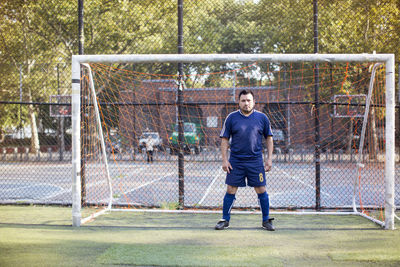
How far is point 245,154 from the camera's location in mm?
A: 5199

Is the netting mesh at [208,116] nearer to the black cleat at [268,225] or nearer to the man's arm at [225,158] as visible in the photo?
the man's arm at [225,158]

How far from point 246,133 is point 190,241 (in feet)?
5.22

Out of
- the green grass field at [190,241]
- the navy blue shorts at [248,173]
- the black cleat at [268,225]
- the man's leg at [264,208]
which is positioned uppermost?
the navy blue shorts at [248,173]

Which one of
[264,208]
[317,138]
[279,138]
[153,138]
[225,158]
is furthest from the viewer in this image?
[279,138]

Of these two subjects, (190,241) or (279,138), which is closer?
(190,241)

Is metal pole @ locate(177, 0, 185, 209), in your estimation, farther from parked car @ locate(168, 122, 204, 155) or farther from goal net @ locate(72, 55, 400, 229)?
parked car @ locate(168, 122, 204, 155)

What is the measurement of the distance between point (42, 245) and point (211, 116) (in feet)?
15.8

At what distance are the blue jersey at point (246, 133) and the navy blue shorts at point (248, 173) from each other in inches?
3.2

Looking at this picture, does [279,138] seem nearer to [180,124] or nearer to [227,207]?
[180,124]

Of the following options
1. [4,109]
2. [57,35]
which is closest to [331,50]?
[57,35]

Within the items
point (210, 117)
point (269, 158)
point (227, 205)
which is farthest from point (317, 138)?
point (210, 117)

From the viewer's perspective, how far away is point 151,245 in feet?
14.6

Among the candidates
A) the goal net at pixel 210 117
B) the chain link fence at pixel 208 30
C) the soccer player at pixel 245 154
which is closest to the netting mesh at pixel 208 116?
the goal net at pixel 210 117

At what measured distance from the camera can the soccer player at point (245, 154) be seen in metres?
5.19
